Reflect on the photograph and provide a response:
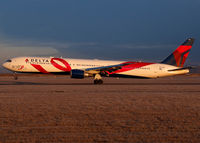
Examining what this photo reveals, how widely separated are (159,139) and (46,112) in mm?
5906

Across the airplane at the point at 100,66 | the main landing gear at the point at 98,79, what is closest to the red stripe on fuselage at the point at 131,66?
the airplane at the point at 100,66

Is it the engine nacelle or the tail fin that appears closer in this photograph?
the engine nacelle

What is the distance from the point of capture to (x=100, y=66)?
3716 cm

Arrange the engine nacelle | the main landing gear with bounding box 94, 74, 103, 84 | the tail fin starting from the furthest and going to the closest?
the tail fin < the main landing gear with bounding box 94, 74, 103, 84 < the engine nacelle

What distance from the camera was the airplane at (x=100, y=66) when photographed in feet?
115

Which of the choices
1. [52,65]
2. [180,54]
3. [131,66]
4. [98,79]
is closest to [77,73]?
[52,65]

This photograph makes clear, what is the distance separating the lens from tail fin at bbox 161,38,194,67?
1628 inches

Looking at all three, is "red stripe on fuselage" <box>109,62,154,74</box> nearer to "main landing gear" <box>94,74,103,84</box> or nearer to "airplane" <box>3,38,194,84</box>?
"airplane" <box>3,38,194,84</box>

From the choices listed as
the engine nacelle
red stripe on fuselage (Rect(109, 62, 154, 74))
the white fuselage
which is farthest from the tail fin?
the engine nacelle

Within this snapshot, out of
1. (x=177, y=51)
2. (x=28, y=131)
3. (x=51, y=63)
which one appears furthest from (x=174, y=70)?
(x=28, y=131)

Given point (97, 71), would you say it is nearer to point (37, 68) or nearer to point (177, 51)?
point (37, 68)

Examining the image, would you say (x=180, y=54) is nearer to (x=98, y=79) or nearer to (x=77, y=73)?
(x=98, y=79)

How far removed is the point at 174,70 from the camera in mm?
40000

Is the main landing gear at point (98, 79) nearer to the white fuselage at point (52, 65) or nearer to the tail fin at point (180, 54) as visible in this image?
the white fuselage at point (52, 65)
